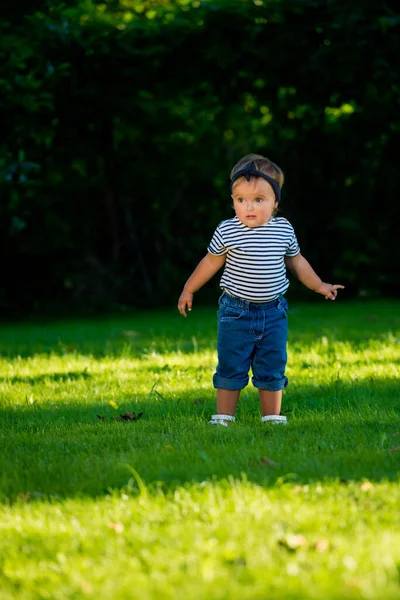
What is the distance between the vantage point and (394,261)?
37.9 ft

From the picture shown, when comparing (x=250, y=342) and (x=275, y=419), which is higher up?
(x=250, y=342)

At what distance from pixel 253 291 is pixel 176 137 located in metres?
7.00

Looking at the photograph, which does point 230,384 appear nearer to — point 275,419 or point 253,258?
point 275,419

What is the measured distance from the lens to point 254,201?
→ 4516 millimetres

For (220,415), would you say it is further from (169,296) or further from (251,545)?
(169,296)

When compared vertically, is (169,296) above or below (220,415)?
below

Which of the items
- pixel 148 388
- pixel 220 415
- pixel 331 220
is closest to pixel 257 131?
pixel 331 220

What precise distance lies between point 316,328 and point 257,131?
3.91 metres

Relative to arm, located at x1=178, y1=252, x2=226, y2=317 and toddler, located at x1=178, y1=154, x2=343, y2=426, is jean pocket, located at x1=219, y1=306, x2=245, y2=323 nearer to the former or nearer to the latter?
toddler, located at x1=178, y1=154, x2=343, y2=426

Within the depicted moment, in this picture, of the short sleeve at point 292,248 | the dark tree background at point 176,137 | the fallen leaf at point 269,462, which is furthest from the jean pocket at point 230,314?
the dark tree background at point 176,137

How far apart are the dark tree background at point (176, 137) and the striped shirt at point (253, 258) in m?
5.36

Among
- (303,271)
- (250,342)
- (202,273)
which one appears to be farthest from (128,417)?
(303,271)

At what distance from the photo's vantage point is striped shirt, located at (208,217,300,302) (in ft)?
14.9

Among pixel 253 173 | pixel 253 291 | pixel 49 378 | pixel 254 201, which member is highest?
pixel 253 173
